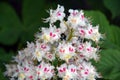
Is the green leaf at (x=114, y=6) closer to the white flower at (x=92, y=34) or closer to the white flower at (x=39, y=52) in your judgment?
the white flower at (x=92, y=34)

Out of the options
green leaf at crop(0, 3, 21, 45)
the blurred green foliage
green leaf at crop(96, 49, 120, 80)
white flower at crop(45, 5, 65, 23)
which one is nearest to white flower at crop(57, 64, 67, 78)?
white flower at crop(45, 5, 65, 23)

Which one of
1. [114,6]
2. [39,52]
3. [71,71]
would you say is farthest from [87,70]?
[114,6]

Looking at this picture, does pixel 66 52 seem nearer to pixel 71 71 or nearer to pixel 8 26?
pixel 71 71

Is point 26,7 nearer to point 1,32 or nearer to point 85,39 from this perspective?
point 1,32

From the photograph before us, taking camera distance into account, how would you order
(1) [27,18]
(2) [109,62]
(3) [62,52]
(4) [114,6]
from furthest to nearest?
(1) [27,18] → (4) [114,6] → (2) [109,62] → (3) [62,52]

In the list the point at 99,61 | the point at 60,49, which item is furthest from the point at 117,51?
the point at 60,49

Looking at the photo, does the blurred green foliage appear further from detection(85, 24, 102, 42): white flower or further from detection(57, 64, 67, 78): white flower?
detection(57, 64, 67, 78): white flower

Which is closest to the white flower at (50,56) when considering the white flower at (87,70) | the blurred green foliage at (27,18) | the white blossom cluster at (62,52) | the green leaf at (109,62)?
the white blossom cluster at (62,52)
